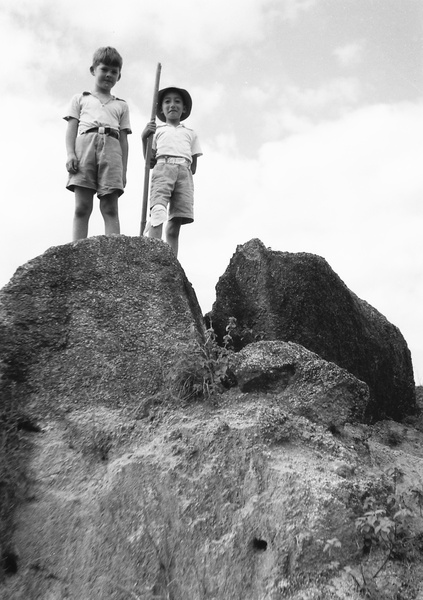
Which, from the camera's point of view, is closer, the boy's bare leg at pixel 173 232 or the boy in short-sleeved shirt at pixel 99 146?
the boy in short-sleeved shirt at pixel 99 146

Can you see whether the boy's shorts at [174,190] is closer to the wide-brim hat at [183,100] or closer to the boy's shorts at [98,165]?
the boy's shorts at [98,165]

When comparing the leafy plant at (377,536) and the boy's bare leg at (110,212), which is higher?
the boy's bare leg at (110,212)

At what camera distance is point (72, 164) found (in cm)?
638

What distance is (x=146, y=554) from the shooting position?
3904 mm

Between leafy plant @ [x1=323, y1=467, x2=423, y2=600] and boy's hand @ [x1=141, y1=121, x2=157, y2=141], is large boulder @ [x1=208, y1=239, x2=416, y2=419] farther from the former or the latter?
leafy plant @ [x1=323, y1=467, x2=423, y2=600]

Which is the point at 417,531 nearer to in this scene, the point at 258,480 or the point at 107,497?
the point at 258,480

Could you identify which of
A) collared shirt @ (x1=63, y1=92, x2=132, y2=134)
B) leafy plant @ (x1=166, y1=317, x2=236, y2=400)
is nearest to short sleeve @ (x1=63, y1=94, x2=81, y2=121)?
collared shirt @ (x1=63, y1=92, x2=132, y2=134)

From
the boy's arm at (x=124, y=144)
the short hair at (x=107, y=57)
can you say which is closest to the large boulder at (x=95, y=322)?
the boy's arm at (x=124, y=144)

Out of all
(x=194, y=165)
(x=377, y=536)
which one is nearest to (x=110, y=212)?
(x=194, y=165)

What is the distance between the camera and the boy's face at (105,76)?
6656mm

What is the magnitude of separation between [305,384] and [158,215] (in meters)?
2.65

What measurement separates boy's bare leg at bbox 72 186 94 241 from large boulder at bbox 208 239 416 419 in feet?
4.65

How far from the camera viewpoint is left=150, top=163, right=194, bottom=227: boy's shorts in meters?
6.75

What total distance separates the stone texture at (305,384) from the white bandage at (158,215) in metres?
2.19
